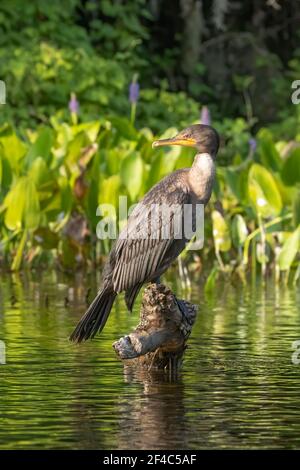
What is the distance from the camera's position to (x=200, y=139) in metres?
8.92

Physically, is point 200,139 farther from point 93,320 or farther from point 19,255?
point 19,255

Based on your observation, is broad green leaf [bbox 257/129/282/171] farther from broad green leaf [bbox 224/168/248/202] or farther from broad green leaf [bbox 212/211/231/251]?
broad green leaf [bbox 212/211/231/251]

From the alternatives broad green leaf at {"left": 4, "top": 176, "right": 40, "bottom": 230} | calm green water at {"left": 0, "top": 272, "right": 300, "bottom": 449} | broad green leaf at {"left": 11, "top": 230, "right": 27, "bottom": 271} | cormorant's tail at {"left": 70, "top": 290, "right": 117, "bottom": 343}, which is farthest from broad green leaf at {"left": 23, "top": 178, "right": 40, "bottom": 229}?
cormorant's tail at {"left": 70, "top": 290, "right": 117, "bottom": 343}

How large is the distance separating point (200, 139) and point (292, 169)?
4412 millimetres

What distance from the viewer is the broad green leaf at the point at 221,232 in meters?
13.0

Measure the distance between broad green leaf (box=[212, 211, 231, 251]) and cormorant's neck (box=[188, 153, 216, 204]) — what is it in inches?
166

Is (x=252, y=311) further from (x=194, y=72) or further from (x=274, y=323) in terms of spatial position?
(x=194, y=72)

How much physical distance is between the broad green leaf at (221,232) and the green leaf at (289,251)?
2.55 feet

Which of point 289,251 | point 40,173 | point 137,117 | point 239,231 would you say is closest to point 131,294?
point 289,251

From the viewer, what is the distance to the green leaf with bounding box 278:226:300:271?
40.3 ft

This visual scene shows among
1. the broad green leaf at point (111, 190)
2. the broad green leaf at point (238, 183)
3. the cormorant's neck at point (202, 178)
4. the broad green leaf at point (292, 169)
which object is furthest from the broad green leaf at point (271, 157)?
the cormorant's neck at point (202, 178)

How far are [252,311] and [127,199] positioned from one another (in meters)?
2.79

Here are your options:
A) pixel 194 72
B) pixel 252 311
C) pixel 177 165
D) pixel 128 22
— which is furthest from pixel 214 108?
pixel 252 311

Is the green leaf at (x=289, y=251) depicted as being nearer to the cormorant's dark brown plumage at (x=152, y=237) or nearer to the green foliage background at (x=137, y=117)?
the green foliage background at (x=137, y=117)
